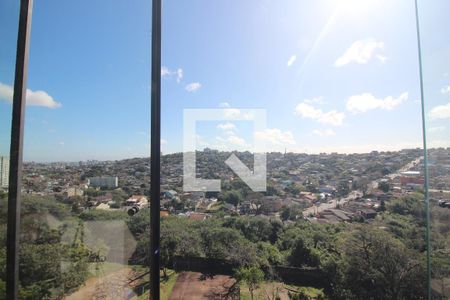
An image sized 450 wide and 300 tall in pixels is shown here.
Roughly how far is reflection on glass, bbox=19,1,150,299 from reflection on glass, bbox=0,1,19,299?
82 mm

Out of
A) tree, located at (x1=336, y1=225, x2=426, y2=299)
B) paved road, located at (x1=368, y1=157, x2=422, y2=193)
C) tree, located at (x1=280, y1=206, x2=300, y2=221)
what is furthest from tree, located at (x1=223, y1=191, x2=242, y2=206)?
paved road, located at (x1=368, y1=157, x2=422, y2=193)

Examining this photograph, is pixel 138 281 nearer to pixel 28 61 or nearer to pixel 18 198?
pixel 18 198

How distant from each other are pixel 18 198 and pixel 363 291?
6.39 ft

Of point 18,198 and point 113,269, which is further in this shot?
point 113,269

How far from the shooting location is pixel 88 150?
1.51m

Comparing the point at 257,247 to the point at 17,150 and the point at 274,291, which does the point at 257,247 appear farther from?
the point at 17,150

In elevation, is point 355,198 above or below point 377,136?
below

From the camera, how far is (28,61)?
1.27 m

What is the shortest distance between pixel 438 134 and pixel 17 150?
215cm

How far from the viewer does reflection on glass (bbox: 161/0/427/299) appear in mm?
1385

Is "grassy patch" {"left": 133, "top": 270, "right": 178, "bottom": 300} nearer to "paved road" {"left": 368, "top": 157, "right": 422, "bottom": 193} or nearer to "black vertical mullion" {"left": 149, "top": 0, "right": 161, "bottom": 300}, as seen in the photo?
"black vertical mullion" {"left": 149, "top": 0, "right": 161, "bottom": 300}

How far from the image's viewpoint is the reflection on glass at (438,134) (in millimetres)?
1197

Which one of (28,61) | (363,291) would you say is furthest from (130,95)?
(363,291)

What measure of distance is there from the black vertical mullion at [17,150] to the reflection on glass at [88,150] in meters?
0.05
